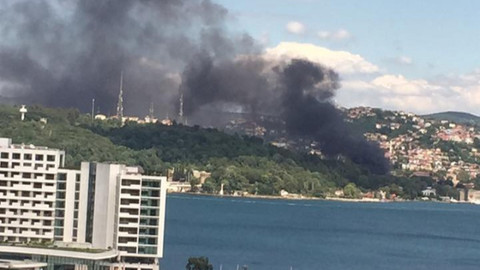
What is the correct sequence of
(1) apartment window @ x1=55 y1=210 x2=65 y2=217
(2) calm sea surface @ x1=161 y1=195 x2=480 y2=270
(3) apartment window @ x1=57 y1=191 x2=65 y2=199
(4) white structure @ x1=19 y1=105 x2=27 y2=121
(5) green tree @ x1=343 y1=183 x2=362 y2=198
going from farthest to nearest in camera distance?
(5) green tree @ x1=343 y1=183 x2=362 y2=198 < (4) white structure @ x1=19 y1=105 x2=27 y2=121 < (2) calm sea surface @ x1=161 y1=195 x2=480 y2=270 < (3) apartment window @ x1=57 y1=191 x2=65 y2=199 < (1) apartment window @ x1=55 y1=210 x2=65 y2=217

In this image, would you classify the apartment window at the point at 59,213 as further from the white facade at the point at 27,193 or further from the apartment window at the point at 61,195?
the apartment window at the point at 61,195

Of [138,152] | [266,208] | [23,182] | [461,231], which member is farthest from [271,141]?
[23,182]

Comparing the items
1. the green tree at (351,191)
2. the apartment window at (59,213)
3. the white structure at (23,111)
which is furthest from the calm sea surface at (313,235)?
the white structure at (23,111)

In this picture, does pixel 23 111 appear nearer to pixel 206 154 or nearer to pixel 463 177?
pixel 206 154

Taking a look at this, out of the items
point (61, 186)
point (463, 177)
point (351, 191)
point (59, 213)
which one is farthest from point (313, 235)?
point (463, 177)

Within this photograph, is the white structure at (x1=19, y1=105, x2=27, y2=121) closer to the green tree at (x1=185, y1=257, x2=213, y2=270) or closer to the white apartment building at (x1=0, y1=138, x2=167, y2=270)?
the green tree at (x1=185, y1=257, x2=213, y2=270)

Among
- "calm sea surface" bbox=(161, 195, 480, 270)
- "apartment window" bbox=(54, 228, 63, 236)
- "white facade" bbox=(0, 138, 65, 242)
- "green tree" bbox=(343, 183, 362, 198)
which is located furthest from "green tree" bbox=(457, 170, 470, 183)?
"apartment window" bbox=(54, 228, 63, 236)
